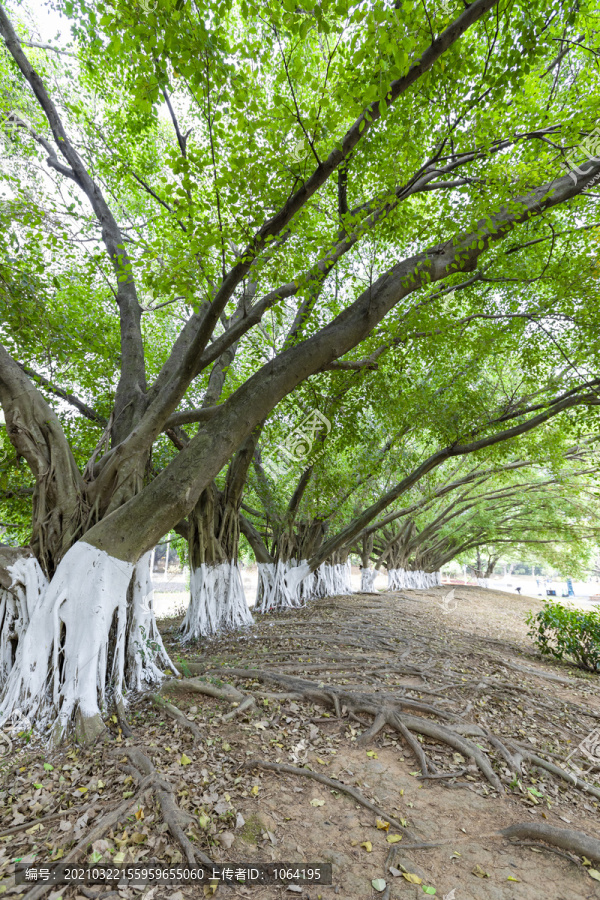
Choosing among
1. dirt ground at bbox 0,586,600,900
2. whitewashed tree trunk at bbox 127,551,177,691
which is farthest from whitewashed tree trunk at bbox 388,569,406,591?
whitewashed tree trunk at bbox 127,551,177,691

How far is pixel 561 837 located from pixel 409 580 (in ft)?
65.3

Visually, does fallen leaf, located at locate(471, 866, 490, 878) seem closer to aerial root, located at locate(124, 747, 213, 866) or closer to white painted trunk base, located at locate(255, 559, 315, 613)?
aerial root, located at locate(124, 747, 213, 866)

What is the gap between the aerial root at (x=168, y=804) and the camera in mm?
2129

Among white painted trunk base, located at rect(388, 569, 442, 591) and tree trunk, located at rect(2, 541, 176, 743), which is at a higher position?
tree trunk, located at rect(2, 541, 176, 743)

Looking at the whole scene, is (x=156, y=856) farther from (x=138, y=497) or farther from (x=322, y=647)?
(x=322, y=647)

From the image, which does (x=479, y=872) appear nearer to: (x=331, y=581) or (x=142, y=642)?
(x=142, y=642)

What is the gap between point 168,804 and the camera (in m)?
2.41

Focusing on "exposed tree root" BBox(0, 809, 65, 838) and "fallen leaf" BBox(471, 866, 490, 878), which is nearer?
"fallen leaf" BBox(471, 866, 490, 878)

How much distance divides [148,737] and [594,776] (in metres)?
3.43

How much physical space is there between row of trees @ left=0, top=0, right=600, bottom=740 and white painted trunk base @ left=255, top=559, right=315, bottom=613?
6.33 feet

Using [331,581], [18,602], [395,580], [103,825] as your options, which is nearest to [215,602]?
[18,602]

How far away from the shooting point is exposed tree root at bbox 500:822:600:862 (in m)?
2.29

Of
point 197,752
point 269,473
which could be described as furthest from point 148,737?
point 269,473

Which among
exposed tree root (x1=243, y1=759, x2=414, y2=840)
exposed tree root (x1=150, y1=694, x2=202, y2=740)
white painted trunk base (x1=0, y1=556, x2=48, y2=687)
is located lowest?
exposed tree root (x1=243, y1=759, x2=414, y2=840)
